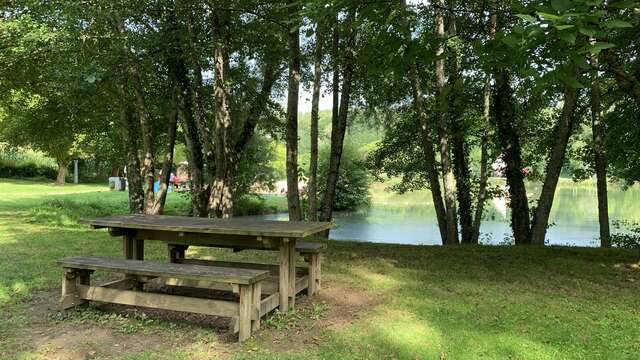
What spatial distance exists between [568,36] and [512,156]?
858cm

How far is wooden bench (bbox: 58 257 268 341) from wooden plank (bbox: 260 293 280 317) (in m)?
0.17

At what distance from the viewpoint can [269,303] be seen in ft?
14.2

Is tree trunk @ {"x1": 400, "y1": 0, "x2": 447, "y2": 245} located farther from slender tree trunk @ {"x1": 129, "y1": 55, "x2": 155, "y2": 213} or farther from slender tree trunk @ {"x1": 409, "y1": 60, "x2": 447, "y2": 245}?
slender tree trunk @ {"x1": 129, "y1": 55, "x2": 155, "y2": 213}

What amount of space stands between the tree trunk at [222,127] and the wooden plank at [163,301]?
16.8ft

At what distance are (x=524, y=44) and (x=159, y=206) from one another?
1037cm

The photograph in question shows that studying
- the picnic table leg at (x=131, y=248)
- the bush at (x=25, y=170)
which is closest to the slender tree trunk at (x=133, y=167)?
the picnic table leg at (x=131, y=248)

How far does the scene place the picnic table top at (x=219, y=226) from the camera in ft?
13.8

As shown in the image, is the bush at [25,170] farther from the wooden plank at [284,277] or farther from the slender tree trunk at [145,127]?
the wooden plank at [284,277]

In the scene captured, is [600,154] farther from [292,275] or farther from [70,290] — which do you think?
[70,290]

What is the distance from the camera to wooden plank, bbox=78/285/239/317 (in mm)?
3902

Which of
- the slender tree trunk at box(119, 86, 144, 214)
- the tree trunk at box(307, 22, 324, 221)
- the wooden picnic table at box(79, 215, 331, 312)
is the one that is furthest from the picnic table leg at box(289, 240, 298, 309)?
the slender tree trunk at box(119, 86, 144, 214)

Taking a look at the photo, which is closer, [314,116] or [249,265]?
[249,265]

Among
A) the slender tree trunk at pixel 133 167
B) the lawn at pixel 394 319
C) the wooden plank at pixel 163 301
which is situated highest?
the slender tree trunk at pixel 133 167

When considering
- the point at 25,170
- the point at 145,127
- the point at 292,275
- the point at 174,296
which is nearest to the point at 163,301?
the point at 174,296
